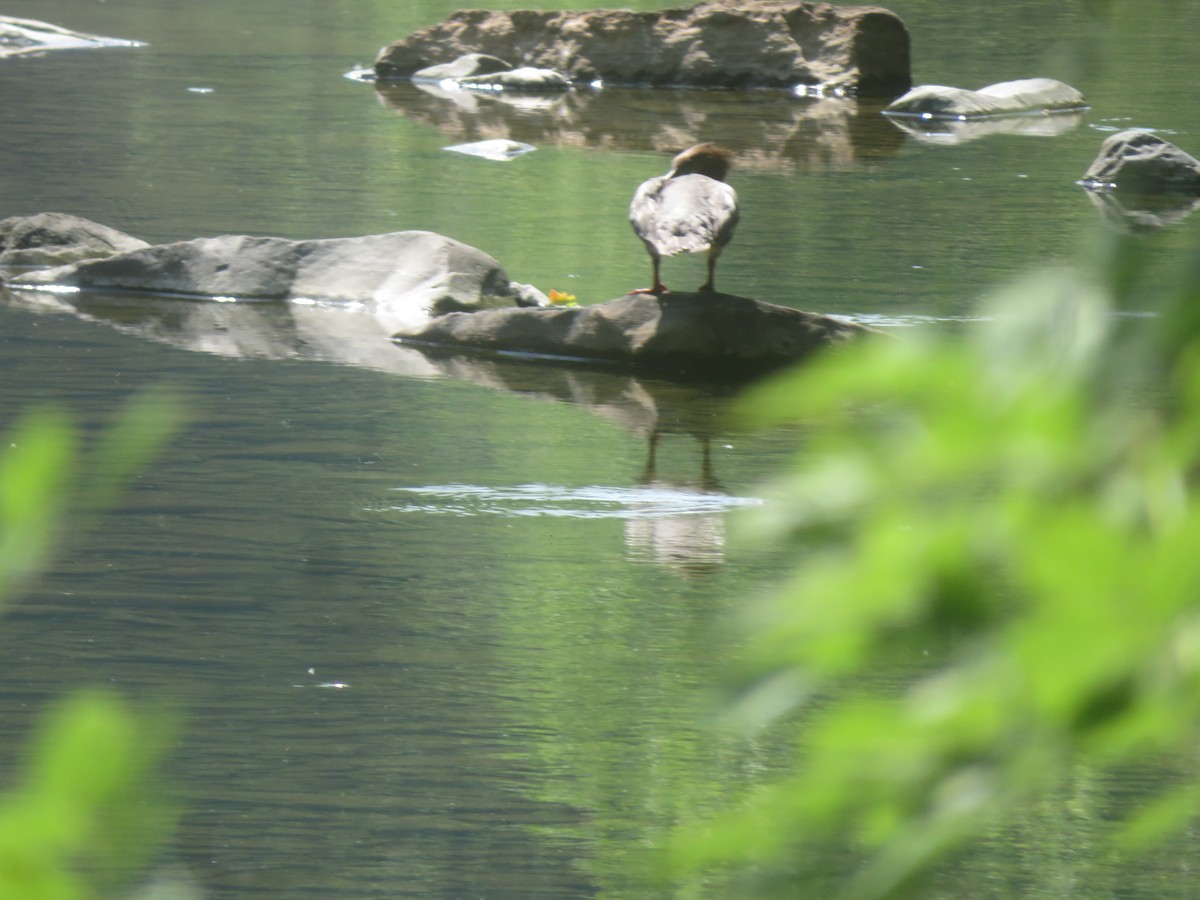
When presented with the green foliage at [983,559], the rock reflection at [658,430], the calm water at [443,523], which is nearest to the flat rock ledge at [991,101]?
the calm water at [443,523]

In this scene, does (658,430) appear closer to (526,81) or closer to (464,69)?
(526,81)

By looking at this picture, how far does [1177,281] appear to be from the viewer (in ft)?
2.52

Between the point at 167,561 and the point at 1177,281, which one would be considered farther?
the point at 167,561

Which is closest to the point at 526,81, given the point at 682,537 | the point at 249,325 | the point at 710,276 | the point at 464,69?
the point at 464,69

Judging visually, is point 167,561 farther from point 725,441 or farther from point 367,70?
point 367,70

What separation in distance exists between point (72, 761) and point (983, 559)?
32 centimetres

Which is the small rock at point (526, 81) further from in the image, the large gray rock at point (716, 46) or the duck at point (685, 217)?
the duck at point (685, 217)

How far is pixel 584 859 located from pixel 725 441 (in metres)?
3.37

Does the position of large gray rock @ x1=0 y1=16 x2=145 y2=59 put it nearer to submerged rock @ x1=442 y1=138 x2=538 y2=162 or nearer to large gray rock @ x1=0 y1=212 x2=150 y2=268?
submerged rock @ x1=442 y1=138 x2=538 y2=162

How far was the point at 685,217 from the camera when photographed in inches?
314

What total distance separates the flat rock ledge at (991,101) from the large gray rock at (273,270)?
Result: 8.71 meters

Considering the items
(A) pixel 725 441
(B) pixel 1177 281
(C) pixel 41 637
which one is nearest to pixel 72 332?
(A) pixel 725 441

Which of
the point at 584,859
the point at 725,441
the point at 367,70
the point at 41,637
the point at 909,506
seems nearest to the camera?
the point at 909,506

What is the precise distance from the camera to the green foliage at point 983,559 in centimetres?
66
